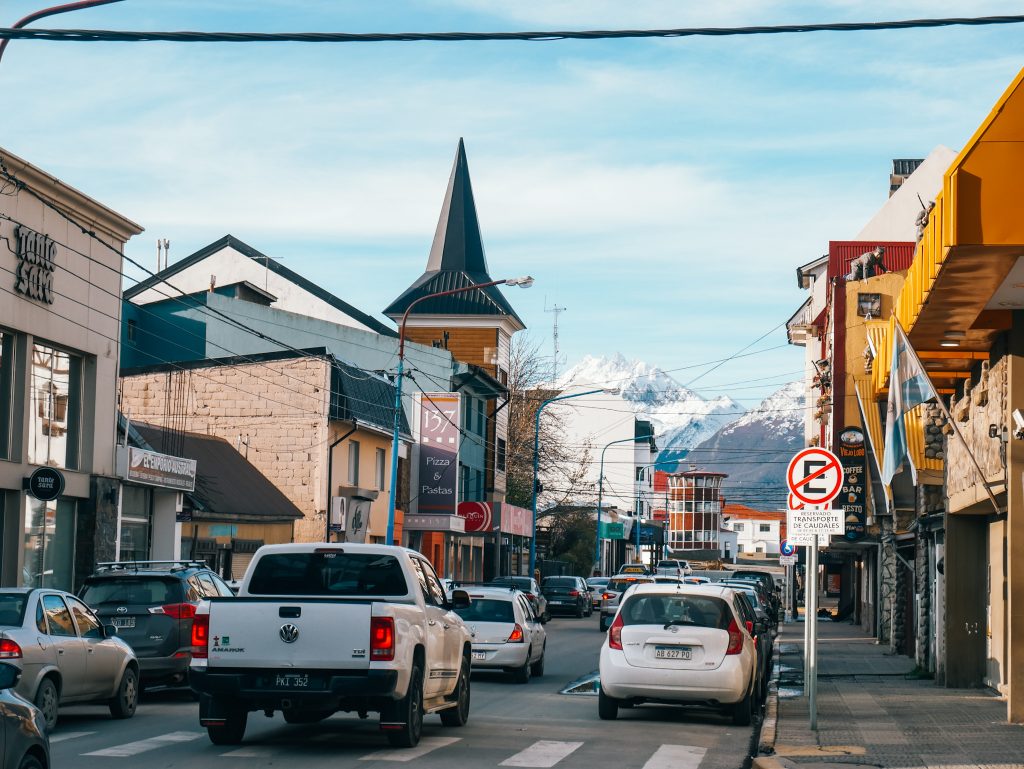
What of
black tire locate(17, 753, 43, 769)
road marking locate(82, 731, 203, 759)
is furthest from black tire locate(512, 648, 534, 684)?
black tire locate(17, 753, 43, 769)

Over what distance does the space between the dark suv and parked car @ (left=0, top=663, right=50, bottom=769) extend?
374 inches

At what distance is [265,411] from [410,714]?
32.3 m

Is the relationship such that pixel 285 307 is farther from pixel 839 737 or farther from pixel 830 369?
pixel 839 737

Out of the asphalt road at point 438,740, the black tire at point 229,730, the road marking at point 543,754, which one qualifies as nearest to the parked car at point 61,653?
the asphalt road at point 438,740

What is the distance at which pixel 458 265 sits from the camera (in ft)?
249

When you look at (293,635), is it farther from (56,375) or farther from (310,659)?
(56,375)

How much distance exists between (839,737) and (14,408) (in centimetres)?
1743

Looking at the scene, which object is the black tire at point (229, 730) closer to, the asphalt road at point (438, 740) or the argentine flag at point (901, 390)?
the asphalt road at point (438, 740)

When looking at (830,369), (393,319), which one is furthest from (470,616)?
(393,319)

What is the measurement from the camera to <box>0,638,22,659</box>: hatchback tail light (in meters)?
13.2

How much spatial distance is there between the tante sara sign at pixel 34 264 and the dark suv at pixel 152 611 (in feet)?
30.6

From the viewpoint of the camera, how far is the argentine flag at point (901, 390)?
18.3 meters

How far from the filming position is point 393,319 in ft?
245

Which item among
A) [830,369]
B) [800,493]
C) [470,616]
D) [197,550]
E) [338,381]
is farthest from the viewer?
[830,369]
